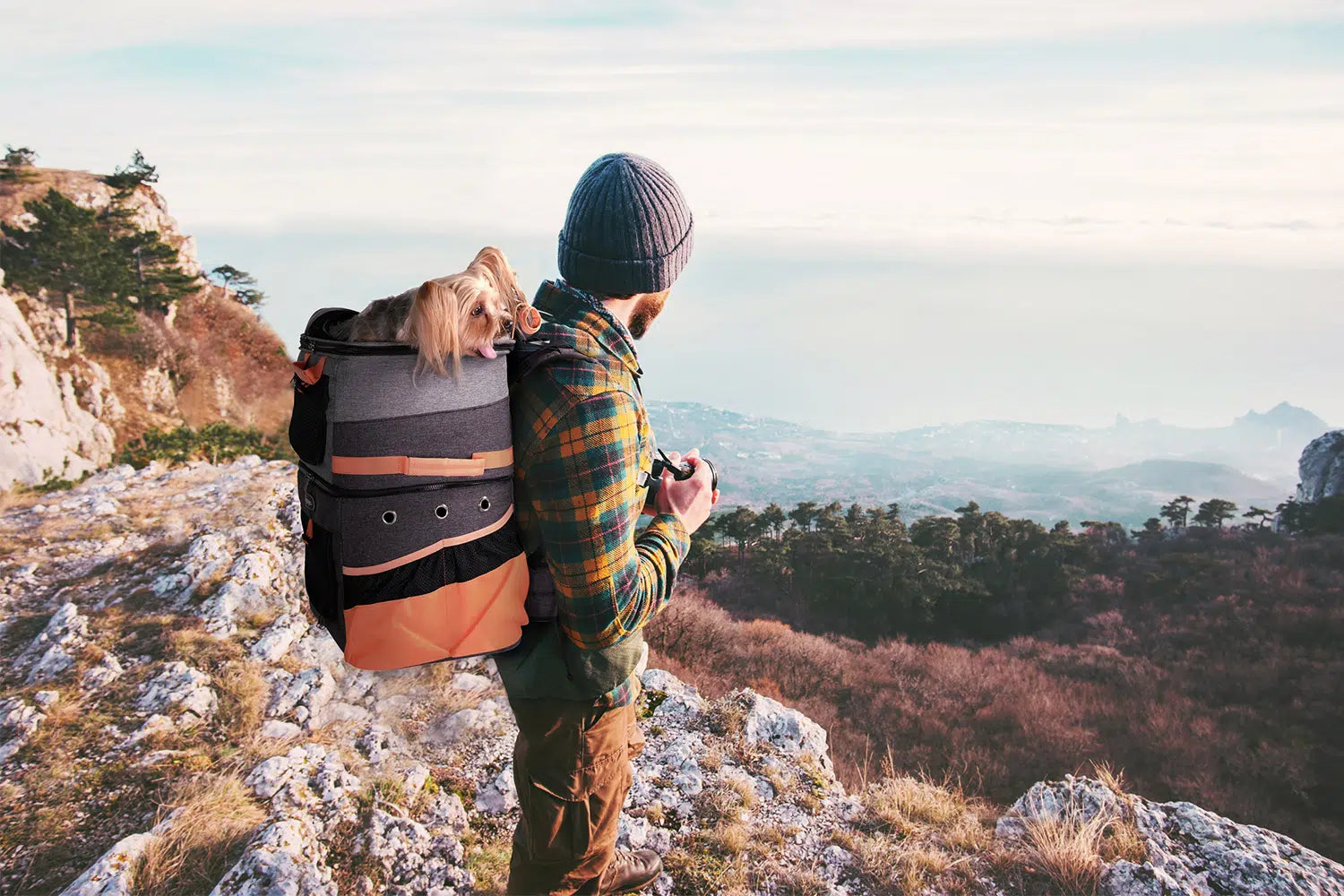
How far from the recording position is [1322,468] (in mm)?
24875

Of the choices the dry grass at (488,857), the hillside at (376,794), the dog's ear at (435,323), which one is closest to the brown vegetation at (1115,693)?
the hillside at (376,794)

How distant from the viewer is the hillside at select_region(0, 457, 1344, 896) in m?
3.71

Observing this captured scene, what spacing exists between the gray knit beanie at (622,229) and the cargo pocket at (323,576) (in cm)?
108

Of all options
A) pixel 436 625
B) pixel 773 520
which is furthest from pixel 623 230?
pixel 773 520

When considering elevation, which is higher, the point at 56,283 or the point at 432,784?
the point at 56,283

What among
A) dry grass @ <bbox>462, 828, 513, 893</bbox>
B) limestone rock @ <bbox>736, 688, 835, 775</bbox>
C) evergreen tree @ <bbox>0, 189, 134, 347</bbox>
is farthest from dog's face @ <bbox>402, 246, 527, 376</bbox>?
evergreen tree @ <bbox>0, 189, 134, 347</bbox>

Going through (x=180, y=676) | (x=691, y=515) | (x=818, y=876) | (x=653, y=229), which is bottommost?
(x=818, y=876)

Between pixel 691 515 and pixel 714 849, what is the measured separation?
2.90m

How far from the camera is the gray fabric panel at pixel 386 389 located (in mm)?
1748

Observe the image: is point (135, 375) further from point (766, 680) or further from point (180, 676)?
point (766, 680)

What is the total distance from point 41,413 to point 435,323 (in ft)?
55.5

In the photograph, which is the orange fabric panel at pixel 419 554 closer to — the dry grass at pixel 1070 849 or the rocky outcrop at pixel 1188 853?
the dry grass at pixel 1070 849

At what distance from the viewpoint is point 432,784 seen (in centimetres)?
442

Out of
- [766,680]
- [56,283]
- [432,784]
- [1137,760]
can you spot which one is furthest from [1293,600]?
[56,283]
